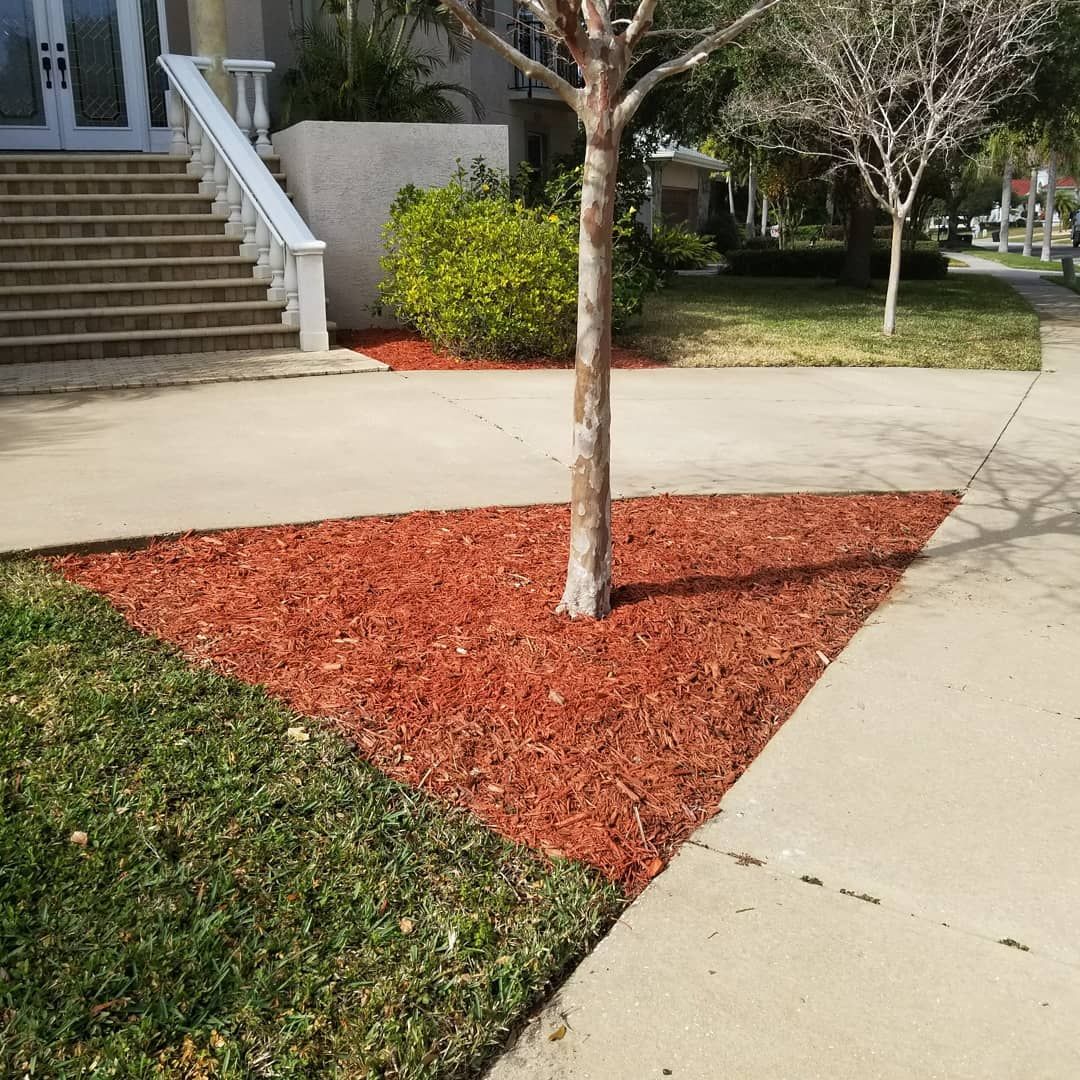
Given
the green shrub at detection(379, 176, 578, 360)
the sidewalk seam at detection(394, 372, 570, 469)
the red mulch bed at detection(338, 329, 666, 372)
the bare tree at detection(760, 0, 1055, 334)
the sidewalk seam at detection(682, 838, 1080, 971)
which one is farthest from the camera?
the bare tree at detection(760, 0, 1055, 334)

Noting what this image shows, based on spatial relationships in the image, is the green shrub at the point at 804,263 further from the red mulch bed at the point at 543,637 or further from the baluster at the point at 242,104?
the red mulch bed at the point at 543,637

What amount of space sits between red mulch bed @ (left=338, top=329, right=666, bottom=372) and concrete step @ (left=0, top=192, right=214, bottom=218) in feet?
6.68

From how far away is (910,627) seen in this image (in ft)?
13.8

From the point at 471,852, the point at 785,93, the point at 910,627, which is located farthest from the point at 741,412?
the point at 785,93

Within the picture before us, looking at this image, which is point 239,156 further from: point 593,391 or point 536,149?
point 536,149

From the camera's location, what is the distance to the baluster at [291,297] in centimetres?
1023

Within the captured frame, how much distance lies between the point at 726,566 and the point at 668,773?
170cm

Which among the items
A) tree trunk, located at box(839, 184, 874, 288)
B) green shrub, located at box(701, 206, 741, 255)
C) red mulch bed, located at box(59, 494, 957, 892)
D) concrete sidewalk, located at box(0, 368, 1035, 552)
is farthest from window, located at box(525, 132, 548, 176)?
red mulch bed, located at box(59, 494, 957, 892)

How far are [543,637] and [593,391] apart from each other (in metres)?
0.89

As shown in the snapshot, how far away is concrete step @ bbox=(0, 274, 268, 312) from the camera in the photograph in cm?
1005

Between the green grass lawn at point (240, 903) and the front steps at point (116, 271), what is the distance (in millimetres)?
7244

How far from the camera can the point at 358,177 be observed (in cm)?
1154

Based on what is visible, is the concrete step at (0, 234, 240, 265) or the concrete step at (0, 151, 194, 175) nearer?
the concrete step at (0, 234, 240, 265)

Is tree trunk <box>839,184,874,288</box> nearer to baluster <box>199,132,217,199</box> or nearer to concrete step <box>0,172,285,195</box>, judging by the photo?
baluster <box>199,132,217,199</box>
